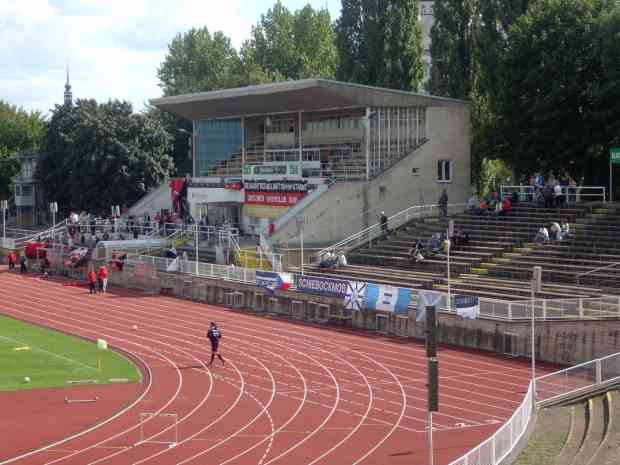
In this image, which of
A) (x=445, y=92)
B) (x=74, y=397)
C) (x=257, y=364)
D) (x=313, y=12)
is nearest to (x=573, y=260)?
(x=257, y=364)

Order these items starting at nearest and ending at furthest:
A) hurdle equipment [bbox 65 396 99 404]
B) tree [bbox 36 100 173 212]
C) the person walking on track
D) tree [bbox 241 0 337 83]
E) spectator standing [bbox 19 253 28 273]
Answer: hurdle equipment [bbox 65 396 99 404] < the person walking on track < spectator standing [bbox 19 253 28 273] < tree [bbox 36 100 173 212] < tree [bbox 241 0 337 83]

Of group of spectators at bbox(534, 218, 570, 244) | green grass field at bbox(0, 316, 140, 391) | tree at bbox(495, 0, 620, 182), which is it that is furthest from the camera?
tree at bbox(495, 0, 620, 182)

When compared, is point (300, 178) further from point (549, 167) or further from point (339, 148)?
point (549, 167)

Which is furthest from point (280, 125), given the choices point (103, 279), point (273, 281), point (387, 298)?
point (387, 298)

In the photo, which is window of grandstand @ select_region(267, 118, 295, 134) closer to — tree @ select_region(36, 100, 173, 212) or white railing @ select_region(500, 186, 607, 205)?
tree @ select_region(36, 100, 173, 212)

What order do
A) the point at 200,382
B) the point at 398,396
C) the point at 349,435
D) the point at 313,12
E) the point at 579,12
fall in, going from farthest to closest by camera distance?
1. the point at 313,12
2. the point at 579,12
3. the point at 200,382
4. the point at 398,396
5. the point at 349,435

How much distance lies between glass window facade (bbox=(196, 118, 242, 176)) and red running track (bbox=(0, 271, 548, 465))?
2266cm

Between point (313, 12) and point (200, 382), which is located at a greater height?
point (313, 12)

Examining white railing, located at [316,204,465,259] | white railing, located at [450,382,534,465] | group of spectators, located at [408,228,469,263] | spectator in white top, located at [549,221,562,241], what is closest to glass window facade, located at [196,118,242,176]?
white railing, located at [316,204,465,259]

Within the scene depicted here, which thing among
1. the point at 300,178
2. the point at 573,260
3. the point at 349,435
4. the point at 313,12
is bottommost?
the point at 349,435

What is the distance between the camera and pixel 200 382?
26.9 meters

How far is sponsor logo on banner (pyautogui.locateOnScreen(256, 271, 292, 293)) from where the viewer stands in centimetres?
3894

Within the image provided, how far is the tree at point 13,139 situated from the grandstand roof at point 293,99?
86.7ft

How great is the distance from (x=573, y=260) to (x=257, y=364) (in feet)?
39.5
